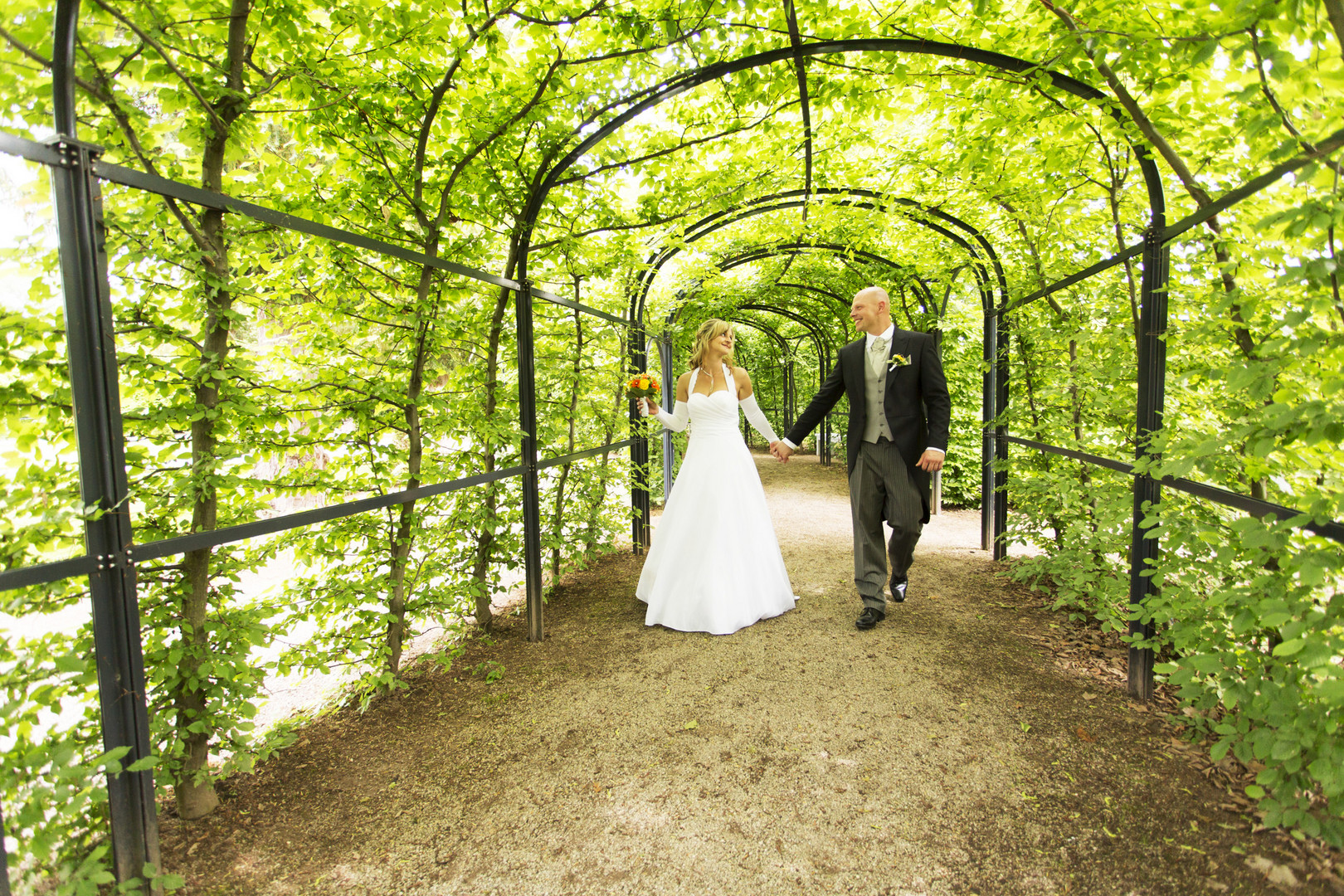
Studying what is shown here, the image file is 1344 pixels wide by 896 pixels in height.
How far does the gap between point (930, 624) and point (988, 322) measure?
318 centimetres

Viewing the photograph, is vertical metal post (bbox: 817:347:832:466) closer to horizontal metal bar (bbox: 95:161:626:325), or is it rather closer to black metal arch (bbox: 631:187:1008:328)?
black metal arch (bbox: 631:187:1008:328)

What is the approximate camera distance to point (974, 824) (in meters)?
2.18

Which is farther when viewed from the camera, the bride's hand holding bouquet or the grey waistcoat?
the bride's hand holding bouquet

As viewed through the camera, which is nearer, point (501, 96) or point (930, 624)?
point (501, 96)

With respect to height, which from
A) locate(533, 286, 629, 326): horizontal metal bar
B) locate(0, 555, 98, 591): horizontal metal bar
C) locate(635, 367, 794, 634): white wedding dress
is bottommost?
locate(635, 367, 794, 634): white wedding dress

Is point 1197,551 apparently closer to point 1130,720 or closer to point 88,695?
point 1130,720

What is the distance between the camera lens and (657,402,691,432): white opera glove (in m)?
4.74

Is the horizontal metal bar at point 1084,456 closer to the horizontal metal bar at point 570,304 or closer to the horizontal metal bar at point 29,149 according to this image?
the horizontal metal bar at point 570,304

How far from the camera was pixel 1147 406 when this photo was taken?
2908 mm

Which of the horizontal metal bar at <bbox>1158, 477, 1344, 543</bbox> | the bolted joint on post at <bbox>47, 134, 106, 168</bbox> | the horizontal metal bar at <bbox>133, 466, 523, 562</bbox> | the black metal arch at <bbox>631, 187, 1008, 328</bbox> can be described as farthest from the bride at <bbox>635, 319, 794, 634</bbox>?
the bolted joint on post at <bbox>47, 134, 106, 168</bbox>

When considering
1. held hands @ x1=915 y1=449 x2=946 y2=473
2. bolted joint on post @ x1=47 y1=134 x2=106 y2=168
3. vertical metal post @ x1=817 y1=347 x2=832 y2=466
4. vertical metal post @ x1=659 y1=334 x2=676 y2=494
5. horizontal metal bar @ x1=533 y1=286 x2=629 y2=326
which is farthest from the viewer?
vertical metal post @ x1=817 y1=347 x2=832 y2=466

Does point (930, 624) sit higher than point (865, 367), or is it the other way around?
point (865, 367)

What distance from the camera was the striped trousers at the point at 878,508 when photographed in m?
4.05

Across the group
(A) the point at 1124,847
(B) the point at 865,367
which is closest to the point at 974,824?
(A) the point at 1124,847
